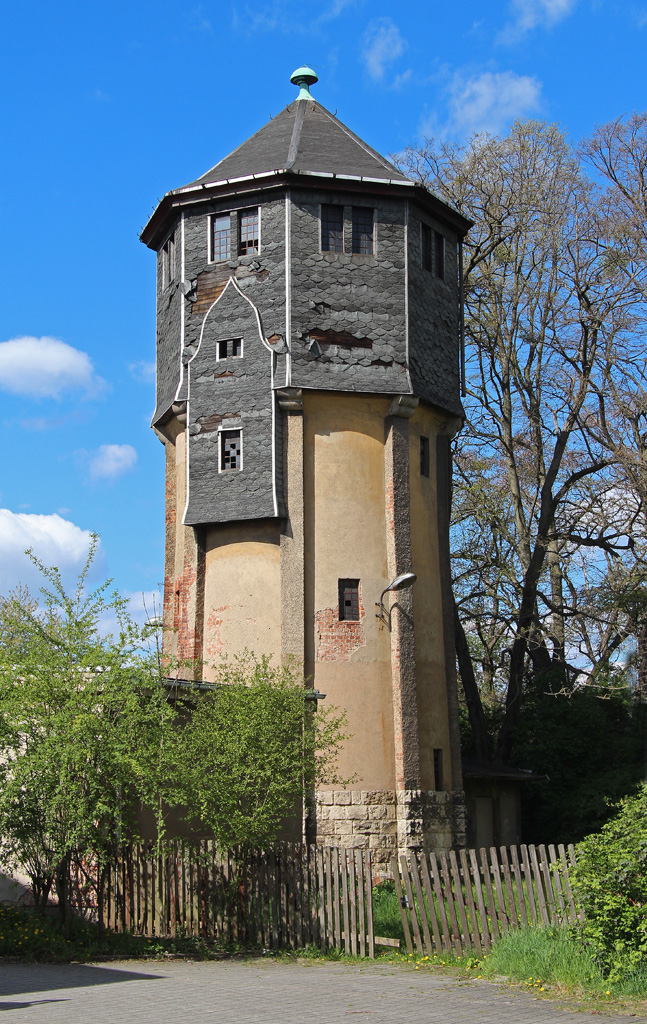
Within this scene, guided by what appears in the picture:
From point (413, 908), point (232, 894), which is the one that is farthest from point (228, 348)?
point (413, 908)

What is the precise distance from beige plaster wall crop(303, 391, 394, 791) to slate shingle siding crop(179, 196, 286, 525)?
0.97m

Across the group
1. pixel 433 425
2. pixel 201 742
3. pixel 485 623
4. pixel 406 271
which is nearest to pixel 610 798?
pixel 485 623

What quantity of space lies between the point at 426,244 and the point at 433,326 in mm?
2079

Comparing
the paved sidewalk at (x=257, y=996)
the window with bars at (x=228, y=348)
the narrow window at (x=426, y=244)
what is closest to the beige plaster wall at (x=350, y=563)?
the window with bars at (x=228, y=348)

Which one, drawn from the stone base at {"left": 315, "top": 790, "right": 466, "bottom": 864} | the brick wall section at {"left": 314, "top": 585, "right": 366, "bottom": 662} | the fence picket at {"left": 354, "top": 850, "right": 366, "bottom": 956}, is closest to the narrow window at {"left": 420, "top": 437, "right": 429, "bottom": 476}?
the brick wall section at {"left": 314, "top": 585, "right": 366, "bottom": 662}

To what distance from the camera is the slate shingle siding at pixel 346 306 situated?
24.3 m

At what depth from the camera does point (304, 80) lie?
29672 millimetres

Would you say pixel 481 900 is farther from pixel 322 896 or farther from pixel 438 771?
pixel 438 771

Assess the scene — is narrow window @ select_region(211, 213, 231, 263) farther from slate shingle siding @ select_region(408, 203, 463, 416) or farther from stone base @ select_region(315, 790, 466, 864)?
stone base @ select_region(315, 790, 466, 864)

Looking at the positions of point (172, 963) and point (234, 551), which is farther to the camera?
point (234, 551)

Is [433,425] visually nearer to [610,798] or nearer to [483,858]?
[610,798]

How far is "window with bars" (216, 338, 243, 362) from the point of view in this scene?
81.4 feet

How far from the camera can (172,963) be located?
49.3ft

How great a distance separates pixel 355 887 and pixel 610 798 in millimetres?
14502
